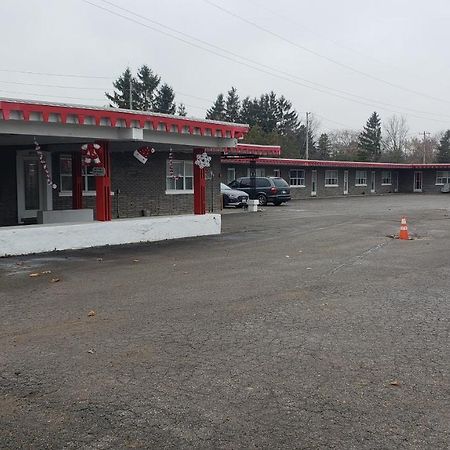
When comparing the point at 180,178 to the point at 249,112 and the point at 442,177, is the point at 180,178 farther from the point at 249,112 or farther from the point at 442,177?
the point at 249,112

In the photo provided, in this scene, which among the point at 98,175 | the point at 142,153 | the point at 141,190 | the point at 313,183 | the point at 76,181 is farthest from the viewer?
the point at 313,183

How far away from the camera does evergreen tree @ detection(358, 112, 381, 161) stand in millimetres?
85875

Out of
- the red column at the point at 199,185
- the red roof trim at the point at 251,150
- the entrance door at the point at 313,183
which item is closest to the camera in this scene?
the red column at the point at 199,185

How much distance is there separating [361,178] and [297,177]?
972cm

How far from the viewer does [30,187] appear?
731 inches

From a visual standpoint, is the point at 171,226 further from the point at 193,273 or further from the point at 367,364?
the point at 367,364

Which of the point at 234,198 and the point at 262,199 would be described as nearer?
the point at 234,198

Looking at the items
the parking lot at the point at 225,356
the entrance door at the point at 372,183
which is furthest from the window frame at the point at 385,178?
the parking lot at the point at 225,356

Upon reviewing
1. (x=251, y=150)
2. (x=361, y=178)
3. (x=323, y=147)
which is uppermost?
(x=323, y=147)

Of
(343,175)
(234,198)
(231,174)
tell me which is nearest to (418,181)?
(343,175)

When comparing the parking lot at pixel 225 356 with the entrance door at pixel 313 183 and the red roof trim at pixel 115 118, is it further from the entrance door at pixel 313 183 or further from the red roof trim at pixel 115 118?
the entrance door at pixel 313 183

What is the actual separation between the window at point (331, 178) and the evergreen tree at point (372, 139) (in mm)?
38150

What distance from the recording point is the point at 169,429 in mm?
3715

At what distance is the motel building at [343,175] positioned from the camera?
38156 mm
